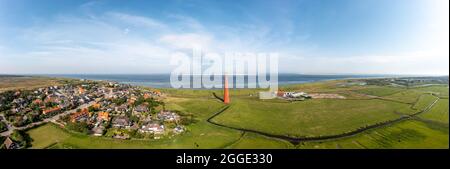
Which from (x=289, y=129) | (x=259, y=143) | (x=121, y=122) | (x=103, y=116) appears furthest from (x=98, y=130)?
(x=289, y=129)

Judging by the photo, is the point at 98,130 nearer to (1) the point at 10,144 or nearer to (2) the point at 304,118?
(1) the point at 10,144

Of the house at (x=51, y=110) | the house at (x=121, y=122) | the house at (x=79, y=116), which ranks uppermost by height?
the house at (x=51, y=110)

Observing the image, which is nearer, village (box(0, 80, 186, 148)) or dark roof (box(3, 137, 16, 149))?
dark roof (box(3, 137, 16, 149))

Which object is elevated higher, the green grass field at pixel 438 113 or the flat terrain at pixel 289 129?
the green grass field at pixel 438 113

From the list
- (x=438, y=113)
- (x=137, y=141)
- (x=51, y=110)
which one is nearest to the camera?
(x=137, y=141)

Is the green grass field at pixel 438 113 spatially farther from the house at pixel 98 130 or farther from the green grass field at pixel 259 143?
the house at pixel 98 130

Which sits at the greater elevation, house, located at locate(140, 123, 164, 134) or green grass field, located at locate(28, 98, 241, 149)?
house, located at locate(140, 123, 164, 134)

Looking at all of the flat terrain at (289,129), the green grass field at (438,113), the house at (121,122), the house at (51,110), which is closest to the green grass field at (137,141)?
the flat terrain at (289,129)

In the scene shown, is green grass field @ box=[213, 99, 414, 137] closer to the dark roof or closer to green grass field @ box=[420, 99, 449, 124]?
green grass field @ box=[420, 99, 449, 124]

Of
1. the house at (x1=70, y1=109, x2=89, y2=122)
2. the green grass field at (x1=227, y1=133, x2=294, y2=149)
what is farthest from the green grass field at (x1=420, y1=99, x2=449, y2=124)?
the house at (x1=70, y1=109, x2=89, y2=122)

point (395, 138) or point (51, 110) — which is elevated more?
point (51, 110)
